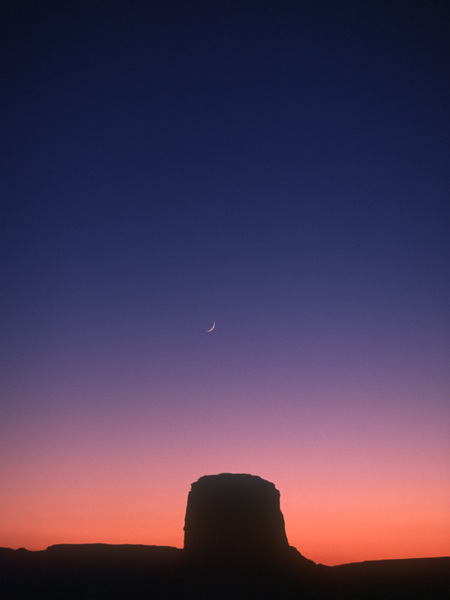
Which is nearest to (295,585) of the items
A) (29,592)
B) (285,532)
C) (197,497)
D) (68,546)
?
(285,532)

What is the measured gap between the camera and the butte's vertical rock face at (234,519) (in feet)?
136

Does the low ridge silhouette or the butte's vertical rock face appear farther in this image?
the butte's vertical rock face

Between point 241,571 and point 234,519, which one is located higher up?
point 234,519

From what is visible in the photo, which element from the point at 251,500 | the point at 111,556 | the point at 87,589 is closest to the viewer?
the point at 251,500

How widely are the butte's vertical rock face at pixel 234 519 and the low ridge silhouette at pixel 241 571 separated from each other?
0.26 feet

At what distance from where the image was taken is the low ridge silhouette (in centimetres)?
4041

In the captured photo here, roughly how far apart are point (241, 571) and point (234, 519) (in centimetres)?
415

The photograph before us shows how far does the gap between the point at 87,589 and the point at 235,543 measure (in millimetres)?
16273

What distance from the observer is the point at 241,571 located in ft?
134

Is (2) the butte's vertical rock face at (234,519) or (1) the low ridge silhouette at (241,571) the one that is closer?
(1) the low ridge silhouette at (241,571)

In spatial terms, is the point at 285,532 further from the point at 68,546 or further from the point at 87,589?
the point at 68,546

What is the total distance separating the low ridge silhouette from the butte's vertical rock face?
79mm

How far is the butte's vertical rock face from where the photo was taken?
1638 inches

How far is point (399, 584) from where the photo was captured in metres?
41.4
